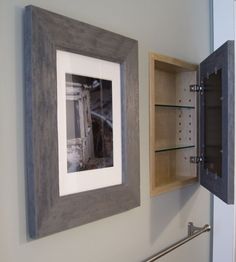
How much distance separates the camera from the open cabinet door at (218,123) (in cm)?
108

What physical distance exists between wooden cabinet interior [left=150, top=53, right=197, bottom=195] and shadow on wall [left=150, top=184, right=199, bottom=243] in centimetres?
5

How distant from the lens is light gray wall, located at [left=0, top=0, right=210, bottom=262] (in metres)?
0.77

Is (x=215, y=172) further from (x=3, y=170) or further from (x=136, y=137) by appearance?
(x=3, y=170)

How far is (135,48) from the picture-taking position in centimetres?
110

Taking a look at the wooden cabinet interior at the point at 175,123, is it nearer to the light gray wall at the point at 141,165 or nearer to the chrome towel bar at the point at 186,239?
the light gray wall at the point at 141,165

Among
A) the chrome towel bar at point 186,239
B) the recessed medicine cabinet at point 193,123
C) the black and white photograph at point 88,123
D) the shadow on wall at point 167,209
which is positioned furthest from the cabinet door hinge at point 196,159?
the black and white photograph at point 88,123

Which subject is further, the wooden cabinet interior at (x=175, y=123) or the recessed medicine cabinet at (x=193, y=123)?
the wooden cabinet interior at (x=175, y=123)

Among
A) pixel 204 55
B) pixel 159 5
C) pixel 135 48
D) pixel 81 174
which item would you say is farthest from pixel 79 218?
pixel 204 55

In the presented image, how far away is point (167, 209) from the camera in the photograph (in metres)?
1.33

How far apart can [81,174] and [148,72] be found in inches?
19.8

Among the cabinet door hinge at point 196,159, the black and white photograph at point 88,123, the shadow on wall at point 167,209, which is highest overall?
the black and white photograph at point 88,123

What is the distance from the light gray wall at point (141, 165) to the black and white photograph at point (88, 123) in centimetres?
15

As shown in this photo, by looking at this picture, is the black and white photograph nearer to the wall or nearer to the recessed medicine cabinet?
the recessed medicine cabinet

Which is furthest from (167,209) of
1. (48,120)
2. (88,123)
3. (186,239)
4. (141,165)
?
(48,120)
